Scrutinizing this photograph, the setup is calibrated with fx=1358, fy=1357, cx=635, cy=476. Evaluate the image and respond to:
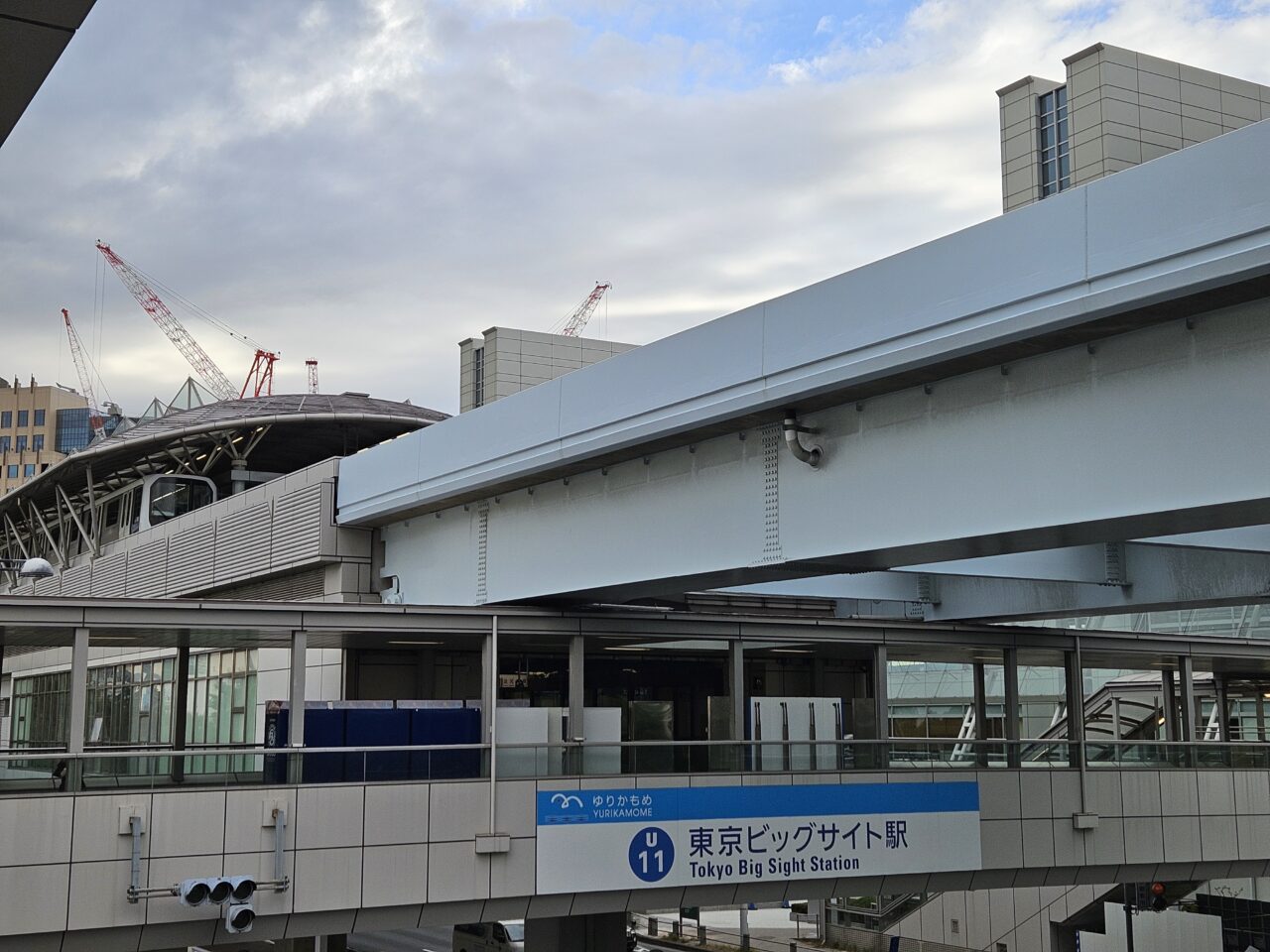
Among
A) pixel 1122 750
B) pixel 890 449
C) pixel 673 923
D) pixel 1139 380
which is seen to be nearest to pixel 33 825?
pixel 890 449

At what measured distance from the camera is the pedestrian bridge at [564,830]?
17453 millimetres

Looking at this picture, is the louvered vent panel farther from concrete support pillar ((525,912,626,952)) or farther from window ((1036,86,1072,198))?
window ((1036,86,1072,198))

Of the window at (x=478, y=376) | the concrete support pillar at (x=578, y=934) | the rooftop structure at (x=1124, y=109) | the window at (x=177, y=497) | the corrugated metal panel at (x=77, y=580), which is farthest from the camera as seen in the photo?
the window at (x=478, y=376)

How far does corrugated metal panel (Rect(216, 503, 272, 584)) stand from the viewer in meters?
30.6

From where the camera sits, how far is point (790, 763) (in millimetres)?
22672

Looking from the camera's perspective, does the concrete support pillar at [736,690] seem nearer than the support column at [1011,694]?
Yes

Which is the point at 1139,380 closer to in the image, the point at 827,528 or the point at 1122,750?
the point at 827,528

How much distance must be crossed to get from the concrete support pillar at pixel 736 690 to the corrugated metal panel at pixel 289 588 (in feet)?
28.5

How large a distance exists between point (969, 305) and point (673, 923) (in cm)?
3726

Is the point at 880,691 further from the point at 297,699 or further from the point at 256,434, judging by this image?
the point at 256,434

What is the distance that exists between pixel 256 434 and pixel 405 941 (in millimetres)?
21492

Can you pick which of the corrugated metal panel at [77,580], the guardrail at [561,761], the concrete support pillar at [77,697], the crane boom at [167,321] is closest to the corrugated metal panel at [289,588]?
the guardrail at [561,761]

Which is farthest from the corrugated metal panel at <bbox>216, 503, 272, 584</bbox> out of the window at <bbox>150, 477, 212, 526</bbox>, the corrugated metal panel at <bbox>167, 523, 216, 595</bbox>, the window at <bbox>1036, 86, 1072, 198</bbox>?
the window at <bbox>1036, 86, 1072, 198</bbox>

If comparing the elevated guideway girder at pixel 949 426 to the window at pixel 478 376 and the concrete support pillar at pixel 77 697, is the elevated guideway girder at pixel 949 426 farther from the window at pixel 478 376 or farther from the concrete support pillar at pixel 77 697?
the window at pixel 478 376
